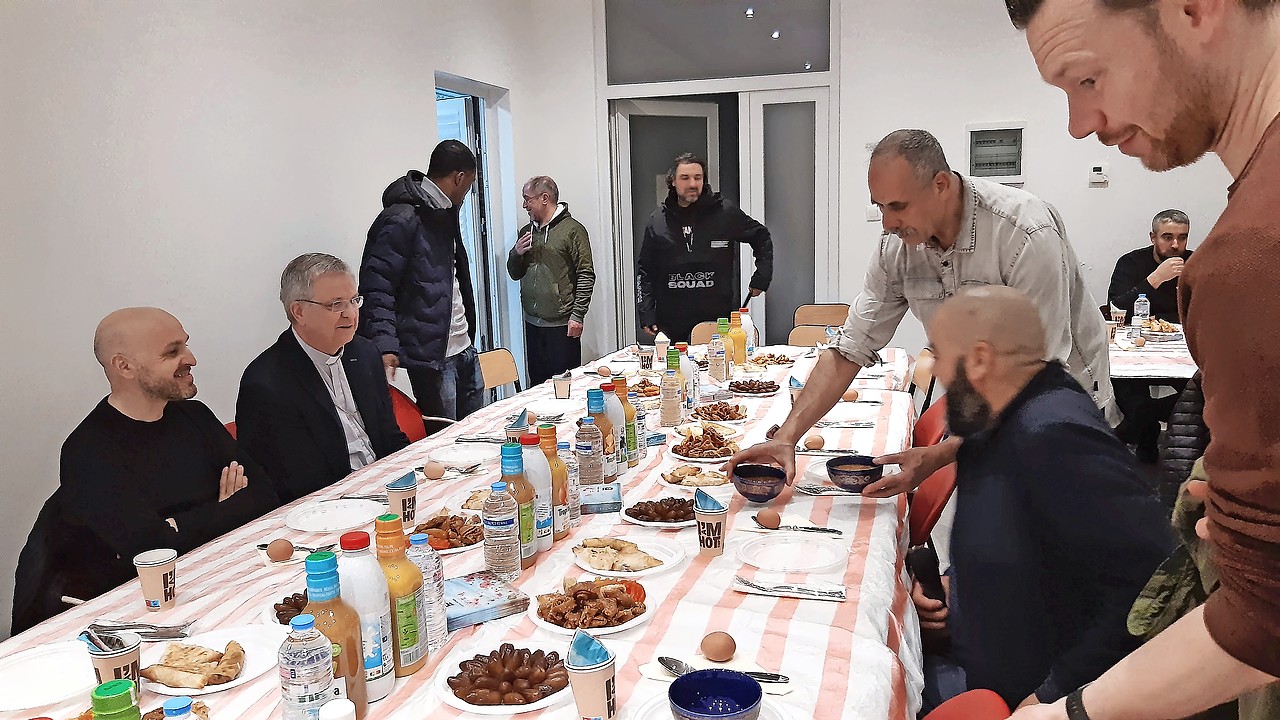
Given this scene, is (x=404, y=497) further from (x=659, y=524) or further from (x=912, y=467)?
(x=912, y=467)

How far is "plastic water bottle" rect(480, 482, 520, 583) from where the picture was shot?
167cm

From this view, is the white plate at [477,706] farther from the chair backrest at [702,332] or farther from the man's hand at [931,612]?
the chair backrest at [702,332]

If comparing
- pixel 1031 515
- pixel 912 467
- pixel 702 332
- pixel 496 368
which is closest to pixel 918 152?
pixel 912 467

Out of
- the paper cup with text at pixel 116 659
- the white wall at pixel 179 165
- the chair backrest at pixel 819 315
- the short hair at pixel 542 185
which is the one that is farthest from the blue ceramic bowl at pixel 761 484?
the short hair at pixel 542 185

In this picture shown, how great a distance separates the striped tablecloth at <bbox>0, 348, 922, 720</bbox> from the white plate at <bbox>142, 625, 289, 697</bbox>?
0.02m

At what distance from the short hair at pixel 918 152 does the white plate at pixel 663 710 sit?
1.54 metres

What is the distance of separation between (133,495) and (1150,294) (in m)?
5.33

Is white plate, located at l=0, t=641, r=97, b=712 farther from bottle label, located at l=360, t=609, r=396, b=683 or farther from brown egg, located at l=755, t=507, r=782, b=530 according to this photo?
brown egg, located at l=755, t=507, r=782, b=530

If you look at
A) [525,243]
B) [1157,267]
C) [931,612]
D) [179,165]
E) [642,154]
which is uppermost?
[642,154]

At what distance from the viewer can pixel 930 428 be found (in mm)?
2984

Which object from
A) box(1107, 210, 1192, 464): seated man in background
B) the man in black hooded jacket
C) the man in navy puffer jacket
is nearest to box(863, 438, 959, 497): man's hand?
box(1107, 210, 1192, 464): seated man in background

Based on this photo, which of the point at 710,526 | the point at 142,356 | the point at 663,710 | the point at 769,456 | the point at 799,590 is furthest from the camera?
the point at 142,356

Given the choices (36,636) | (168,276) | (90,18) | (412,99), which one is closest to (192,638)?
(36,636)

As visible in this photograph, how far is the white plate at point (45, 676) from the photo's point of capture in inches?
51.8
